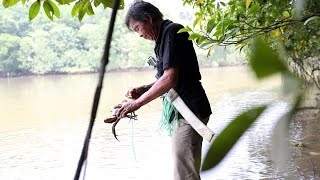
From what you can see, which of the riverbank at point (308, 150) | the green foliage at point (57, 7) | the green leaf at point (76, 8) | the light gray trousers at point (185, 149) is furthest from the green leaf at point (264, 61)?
the riverbank at point (308, 150)

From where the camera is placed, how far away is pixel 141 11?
1.93m

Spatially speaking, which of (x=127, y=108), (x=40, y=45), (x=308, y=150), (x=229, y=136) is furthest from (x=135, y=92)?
(x=40, y=45)

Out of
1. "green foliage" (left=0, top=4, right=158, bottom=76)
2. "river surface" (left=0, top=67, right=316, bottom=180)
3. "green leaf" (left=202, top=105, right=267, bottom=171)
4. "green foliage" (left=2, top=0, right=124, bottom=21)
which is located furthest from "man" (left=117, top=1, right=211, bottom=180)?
"green foliage" (left=0, top=4, right=158, bottom=76)

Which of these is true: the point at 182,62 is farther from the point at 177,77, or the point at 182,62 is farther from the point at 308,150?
the point at 308,150

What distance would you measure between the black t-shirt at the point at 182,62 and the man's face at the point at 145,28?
4cm

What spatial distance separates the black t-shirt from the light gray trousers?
8cm

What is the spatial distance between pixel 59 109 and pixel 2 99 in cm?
343

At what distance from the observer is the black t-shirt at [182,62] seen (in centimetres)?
185

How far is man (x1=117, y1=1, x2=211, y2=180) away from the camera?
1842mm

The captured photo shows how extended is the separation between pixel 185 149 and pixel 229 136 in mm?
1696

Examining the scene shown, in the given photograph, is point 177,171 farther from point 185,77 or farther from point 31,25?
point 31,25

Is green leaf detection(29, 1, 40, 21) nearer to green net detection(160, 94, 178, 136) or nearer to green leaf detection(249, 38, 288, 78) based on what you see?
green leaf detection(249, 38, 288, 78)

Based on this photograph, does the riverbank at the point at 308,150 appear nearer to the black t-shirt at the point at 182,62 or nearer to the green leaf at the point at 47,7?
the black t-shirt at the point at 182,62

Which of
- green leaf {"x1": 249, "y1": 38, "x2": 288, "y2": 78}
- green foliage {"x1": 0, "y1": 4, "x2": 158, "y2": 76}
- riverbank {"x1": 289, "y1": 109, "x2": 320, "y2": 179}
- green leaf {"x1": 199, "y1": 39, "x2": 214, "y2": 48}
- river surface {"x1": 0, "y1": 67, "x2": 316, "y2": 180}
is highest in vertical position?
green leaf {"x1": 249, "y1": 38, "x2": 288, "y2": 78}
